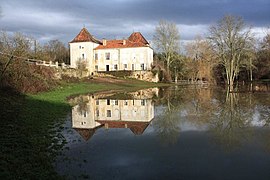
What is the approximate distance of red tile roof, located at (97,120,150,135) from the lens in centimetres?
1285

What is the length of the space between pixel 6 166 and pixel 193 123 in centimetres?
923

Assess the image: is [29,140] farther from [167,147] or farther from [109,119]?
[109,119]

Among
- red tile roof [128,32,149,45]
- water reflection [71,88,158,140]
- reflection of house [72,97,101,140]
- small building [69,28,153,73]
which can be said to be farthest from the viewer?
red tile roof [128,32,149,45]

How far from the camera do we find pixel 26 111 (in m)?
15.6

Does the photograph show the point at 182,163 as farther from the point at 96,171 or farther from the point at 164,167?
the point at 96,171

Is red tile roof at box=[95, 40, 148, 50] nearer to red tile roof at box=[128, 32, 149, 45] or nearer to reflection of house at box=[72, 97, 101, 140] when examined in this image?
red tile roof at box=[128, 32, 149, 45]

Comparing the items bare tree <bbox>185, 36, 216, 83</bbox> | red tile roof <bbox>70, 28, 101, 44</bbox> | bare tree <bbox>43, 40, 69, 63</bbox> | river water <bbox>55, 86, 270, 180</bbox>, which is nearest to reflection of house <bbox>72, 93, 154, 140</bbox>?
river water <bbox>55, 86, 270, 180</bbox>

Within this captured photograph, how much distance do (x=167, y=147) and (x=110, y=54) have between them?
61523mm

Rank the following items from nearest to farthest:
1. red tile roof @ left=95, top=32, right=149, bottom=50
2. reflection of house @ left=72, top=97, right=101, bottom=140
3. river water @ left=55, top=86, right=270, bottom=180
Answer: river water @ left=55, top=86, right=270, bottom=180 → reflection of house @ left=72, top=97, right=101, bottom=140 → red tile roof @ left=95, top=32, right=149, bottom=50

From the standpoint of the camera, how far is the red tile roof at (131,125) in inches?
506

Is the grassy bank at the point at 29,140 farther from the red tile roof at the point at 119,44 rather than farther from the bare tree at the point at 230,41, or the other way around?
the red tile roof at the point at 119,44

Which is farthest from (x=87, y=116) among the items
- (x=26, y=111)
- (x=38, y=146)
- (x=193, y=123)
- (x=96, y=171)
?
(x=96, y=171)

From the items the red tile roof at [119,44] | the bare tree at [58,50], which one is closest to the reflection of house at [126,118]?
the red tile roof at [119,44]

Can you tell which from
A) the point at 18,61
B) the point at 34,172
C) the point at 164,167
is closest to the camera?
the point at 34,172
